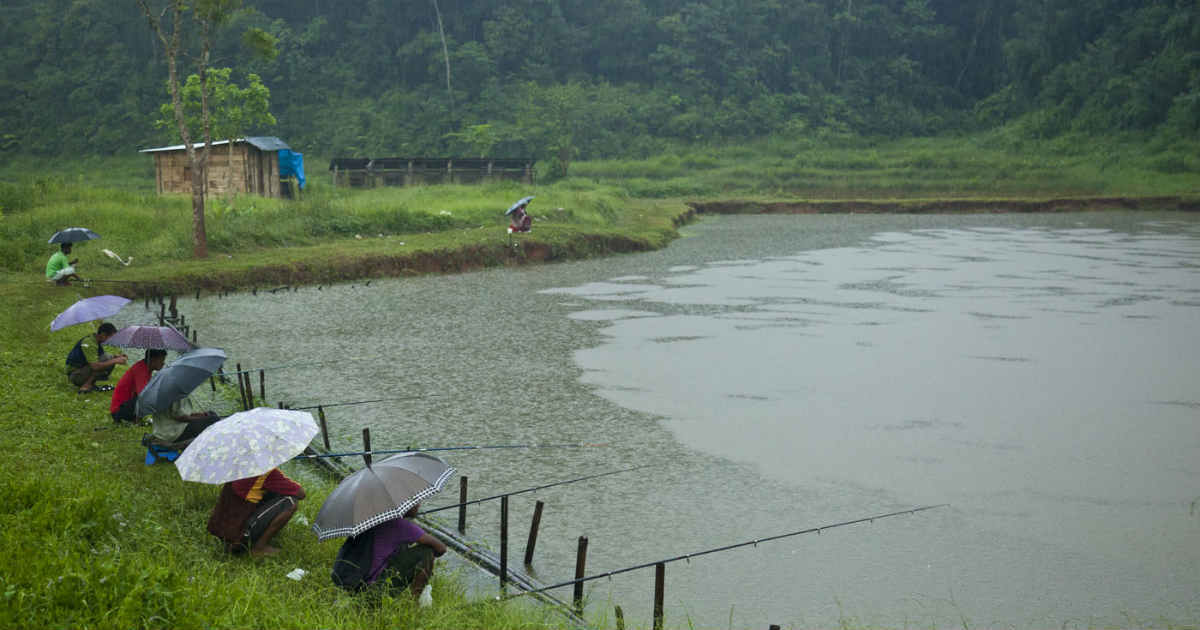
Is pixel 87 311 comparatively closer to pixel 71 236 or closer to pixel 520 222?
pixel 71 236

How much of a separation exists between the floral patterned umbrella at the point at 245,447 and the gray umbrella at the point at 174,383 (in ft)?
4.80

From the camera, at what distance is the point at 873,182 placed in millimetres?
43000

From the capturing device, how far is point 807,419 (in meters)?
10.1

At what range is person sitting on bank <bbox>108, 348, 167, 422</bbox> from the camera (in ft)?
26.8

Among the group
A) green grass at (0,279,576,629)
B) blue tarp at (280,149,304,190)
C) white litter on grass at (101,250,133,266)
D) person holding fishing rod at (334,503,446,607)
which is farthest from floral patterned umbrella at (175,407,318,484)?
blue tarp at (280,149,304,190)

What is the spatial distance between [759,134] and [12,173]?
34.4 m

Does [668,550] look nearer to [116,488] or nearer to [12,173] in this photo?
[116,488]

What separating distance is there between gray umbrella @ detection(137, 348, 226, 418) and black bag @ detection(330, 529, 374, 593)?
2.50 metres

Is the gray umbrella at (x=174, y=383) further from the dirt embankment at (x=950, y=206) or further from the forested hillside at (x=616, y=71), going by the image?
the forested hillside at (x=616, y=71)

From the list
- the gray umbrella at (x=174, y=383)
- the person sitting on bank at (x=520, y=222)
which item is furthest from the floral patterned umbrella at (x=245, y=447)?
the person sitting on bank at (x=520, y=222)

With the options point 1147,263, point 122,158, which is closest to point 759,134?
point 122,158

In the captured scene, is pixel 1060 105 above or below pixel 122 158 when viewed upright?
above

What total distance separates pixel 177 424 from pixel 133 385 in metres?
1.08

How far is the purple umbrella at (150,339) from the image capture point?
8.59m
